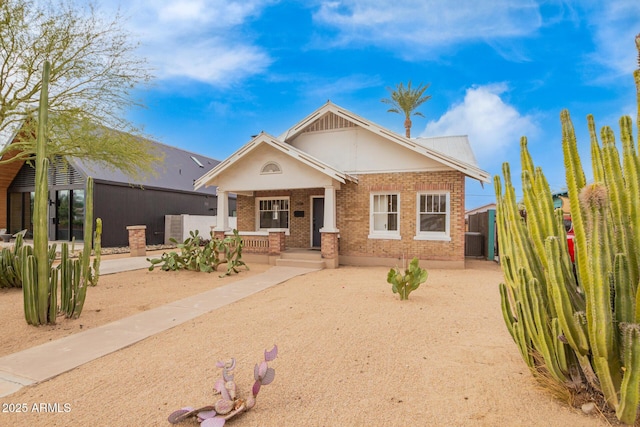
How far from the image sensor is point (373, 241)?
12.3 meters

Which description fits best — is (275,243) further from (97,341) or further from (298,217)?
(97,341)

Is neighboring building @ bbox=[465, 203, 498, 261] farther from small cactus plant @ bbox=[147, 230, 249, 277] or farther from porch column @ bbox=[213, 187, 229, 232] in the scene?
porch column @ bbox=[213, 187, 229, 232]

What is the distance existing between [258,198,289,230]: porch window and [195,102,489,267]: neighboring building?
0.37 meters

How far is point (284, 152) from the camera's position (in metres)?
12.0

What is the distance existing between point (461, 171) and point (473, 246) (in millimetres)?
5662

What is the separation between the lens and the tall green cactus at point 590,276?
2295 millimetres

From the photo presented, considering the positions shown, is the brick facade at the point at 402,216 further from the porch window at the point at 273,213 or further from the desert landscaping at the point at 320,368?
the desert landscaping at the point at 320,368

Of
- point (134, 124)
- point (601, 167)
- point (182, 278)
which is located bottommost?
point (182, 278)

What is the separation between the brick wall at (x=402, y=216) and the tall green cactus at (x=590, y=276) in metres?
8.78

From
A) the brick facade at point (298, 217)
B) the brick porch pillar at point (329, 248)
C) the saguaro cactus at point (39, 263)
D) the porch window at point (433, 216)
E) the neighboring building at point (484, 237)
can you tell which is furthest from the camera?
the brick facade at point (298, 217)

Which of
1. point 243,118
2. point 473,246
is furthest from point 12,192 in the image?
point 473,246

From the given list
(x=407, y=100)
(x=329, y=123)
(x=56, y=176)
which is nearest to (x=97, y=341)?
(x=329, y=123)

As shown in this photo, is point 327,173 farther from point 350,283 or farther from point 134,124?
point 134,124

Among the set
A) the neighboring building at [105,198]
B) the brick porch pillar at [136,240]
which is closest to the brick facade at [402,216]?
the brick porch pillar at [136,240]
